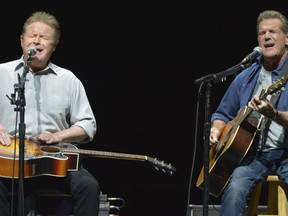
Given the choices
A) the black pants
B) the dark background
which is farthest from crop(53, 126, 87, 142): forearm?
the dark background

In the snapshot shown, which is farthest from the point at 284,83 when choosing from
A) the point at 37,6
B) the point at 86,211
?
the point at 37,6

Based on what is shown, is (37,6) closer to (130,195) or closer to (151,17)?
(151,17)

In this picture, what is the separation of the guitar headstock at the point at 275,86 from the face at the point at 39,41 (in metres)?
1.51

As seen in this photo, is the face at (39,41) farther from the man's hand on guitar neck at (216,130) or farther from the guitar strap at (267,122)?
the guitar strap at (267,122)

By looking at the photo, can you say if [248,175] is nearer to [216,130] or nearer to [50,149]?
[216,130]

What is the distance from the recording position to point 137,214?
6.72m

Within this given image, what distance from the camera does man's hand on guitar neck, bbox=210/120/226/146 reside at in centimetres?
501

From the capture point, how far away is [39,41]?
4.91 m

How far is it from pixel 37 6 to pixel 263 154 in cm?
271

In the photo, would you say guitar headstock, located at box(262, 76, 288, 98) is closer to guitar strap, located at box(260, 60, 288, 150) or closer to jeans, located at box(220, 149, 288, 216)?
guitar strap, located at box(260, 60, 288, 150)

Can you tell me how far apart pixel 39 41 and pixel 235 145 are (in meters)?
1.52

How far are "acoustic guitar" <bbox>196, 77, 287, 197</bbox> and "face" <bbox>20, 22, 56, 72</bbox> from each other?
137 centimetres

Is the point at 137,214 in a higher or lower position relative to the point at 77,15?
lower

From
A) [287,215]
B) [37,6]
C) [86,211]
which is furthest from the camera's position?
[37,6]
